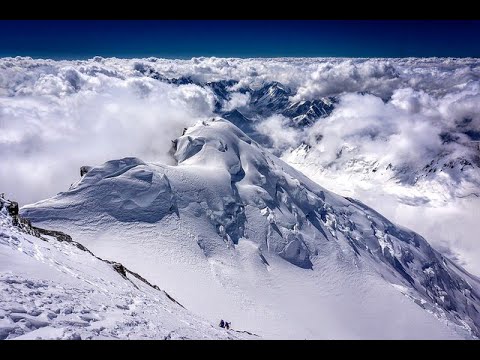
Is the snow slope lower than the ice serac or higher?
higher

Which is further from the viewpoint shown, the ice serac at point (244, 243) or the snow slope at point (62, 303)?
the ice serac at point (244, 243)

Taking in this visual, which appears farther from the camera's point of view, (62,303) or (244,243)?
(244,243)

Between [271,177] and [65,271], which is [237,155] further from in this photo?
[65,271]

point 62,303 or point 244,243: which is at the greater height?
point 62,303

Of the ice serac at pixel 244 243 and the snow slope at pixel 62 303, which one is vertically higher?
the snow slope at pixel 62 303
